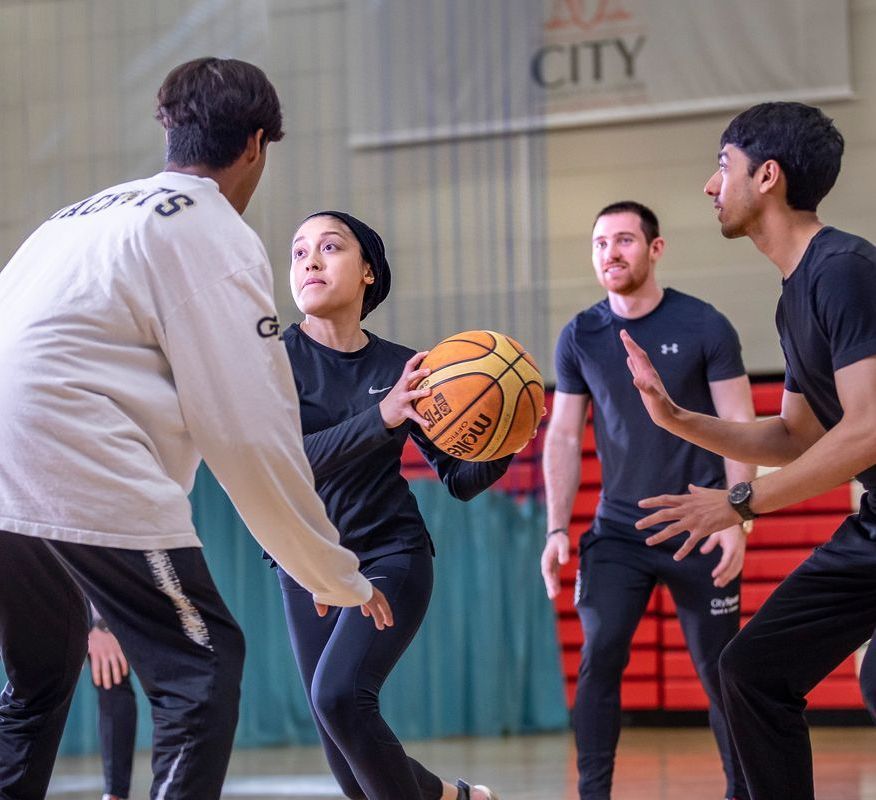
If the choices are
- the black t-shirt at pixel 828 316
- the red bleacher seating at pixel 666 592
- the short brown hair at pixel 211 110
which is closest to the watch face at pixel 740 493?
the black t-shirt at pixel 828 316

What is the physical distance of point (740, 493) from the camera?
2.77m

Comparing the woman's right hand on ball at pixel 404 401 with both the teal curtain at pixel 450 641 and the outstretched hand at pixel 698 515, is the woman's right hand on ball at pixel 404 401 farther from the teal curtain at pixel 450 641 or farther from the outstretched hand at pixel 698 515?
the teal curtain at pixel 450 641

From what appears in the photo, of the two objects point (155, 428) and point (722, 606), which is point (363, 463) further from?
point (722, 606)

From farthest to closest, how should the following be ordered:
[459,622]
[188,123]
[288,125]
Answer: [288,125] < [459,622] < [188,123]

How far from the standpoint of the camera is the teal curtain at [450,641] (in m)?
6.99

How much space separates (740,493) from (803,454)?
174 mm

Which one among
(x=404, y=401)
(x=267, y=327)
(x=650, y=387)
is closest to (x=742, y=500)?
(x=650, y=387)

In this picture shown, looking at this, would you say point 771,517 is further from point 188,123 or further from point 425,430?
point 188,123

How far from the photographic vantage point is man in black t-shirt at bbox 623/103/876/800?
2.69 meters

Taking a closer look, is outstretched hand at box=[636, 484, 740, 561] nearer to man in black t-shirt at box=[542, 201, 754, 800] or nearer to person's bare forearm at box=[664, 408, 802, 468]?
person's bare forearm at box=[664, 408, 802, 468]

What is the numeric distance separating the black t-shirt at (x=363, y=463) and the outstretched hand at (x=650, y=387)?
1.69 feet

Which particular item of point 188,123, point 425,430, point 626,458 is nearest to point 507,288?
point 626,458

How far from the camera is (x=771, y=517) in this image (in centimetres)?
718

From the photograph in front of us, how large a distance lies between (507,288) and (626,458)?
10.4ft
